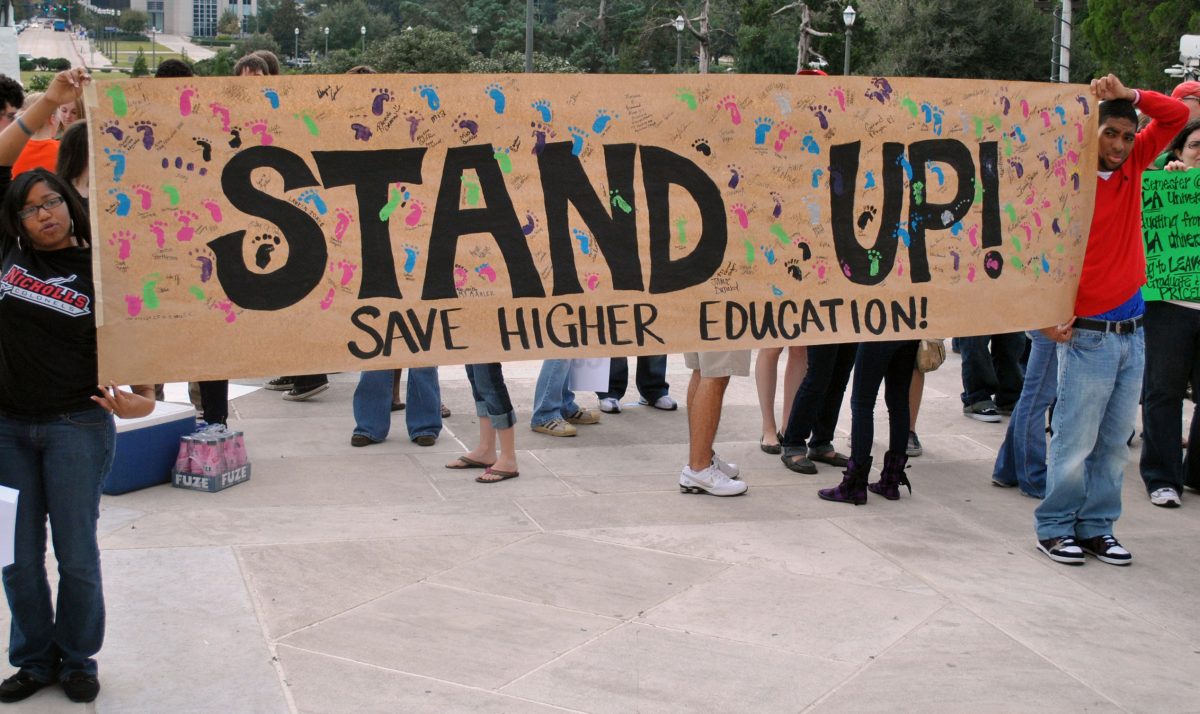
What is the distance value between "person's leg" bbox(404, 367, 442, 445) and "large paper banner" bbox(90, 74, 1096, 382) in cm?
298

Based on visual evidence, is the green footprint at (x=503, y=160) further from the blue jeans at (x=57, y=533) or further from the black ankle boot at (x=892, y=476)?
the black ankle boot at (x=892, y=476)

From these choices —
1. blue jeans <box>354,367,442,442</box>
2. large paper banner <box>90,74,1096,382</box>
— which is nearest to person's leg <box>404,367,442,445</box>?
blue jeans <box>354,367,442,442</box>

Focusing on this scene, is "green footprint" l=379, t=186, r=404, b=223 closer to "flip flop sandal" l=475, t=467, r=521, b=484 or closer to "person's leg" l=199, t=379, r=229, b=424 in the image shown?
"flip flop sandal" l=475, t=467, r=521, b=484

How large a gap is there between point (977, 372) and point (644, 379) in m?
2.30

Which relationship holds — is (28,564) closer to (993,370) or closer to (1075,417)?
(1075,417)

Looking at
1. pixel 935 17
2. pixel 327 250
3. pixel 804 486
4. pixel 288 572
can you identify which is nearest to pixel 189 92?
pixel 327 250

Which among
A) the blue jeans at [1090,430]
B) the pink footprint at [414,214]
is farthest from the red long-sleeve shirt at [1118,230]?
the pink footprint at [414,214]

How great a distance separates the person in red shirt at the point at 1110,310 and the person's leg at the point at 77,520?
384 centimetres

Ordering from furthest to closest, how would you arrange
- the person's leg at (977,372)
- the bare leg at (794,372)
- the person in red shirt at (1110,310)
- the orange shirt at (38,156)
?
the person's leg at (977,372), the bare leg at (794,372), the orange shirt at (38,156), the person in red shirt at (1110,310)

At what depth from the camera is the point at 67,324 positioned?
12.9 ft

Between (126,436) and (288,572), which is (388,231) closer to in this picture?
(288,572)

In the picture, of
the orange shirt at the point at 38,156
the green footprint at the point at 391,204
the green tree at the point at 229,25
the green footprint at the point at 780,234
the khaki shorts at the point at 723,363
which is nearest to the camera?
the green footprint at the point at 391,204

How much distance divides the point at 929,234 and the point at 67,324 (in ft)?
10.9

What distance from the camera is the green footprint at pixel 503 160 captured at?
462 centimetres
